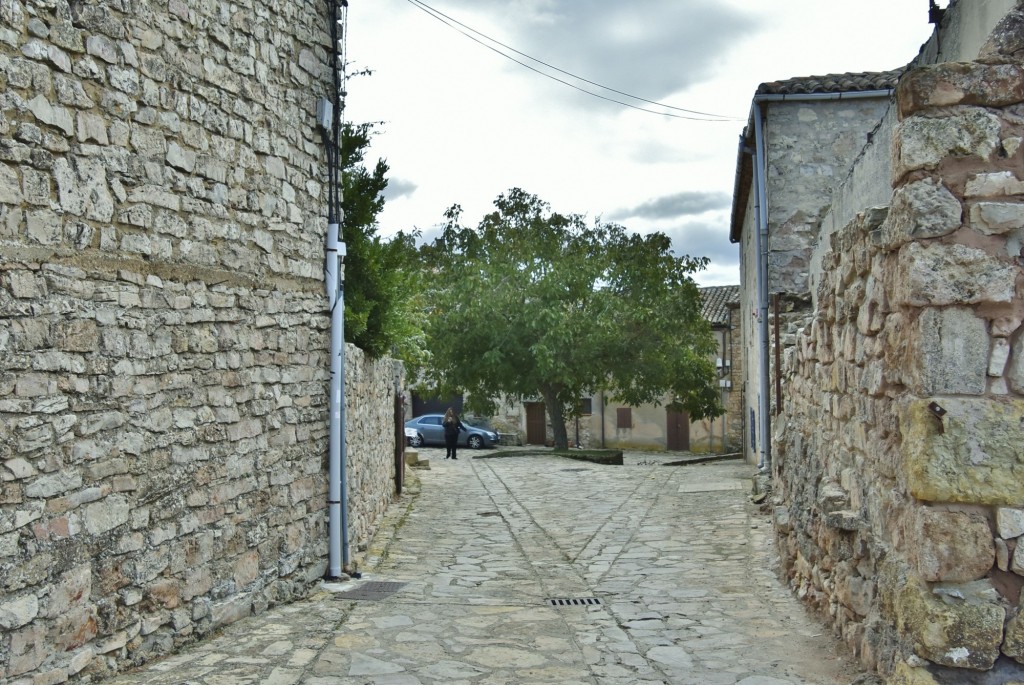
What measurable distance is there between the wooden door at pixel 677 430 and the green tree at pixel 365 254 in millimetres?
26502

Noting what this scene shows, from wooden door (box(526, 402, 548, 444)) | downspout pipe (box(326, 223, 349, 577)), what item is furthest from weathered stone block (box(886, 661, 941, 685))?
wooden door (box(526, 402, 548, 444))

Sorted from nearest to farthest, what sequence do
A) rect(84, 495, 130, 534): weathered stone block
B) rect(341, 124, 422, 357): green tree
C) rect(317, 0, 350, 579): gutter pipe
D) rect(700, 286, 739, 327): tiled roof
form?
rect(84, 495, 130, 534): weathered stone block, rect(317, 0, 350, 579): gutter pipe, rect(341, 124, 422, 357): green tree, rect(700, 286, 739, 327): tiled roof

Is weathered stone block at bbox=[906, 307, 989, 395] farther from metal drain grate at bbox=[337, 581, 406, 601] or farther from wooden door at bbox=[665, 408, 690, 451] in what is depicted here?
wooden door at bbox=[665, 408, 690, 451]

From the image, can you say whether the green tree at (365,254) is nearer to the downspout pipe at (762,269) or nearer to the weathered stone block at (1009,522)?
the downspout pipe at (762,269)

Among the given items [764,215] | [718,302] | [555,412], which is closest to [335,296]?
[764,215]

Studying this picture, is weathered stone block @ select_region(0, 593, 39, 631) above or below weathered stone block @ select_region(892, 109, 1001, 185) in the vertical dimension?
below

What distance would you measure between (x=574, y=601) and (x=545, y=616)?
0.51m

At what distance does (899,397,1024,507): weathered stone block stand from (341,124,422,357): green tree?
230 inches

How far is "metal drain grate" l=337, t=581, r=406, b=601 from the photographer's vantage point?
23.0 ft

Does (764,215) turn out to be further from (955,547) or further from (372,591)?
(955,547)

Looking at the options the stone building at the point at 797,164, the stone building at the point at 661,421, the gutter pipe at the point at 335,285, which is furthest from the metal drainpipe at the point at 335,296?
the stone building at the point at 661,421

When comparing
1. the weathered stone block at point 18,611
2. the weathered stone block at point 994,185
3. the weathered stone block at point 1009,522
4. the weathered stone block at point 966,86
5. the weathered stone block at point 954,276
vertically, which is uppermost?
the weathered stone block at point 966,86

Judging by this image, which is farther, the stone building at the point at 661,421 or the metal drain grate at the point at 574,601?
the stone building at the point at 661,421

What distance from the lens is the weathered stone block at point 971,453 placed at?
3.56 m
